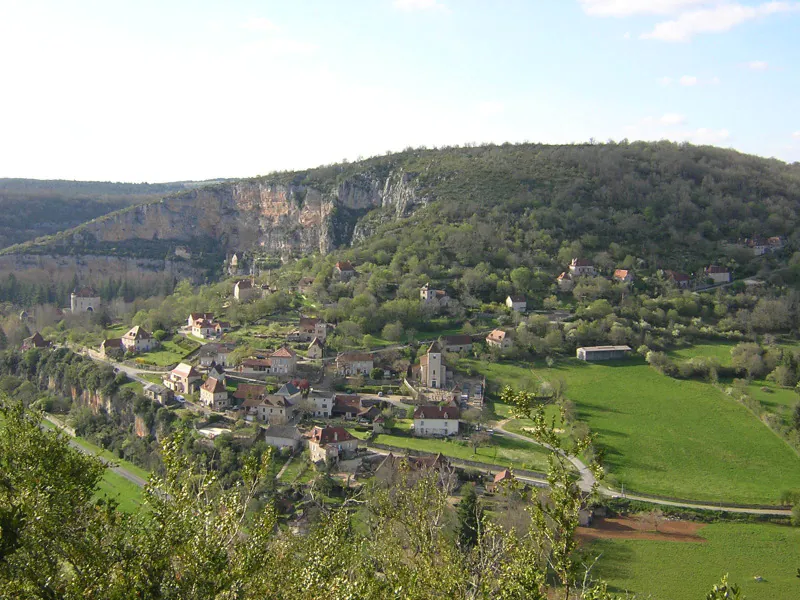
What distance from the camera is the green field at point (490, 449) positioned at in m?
27.9

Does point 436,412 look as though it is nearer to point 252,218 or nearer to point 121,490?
point 121,490

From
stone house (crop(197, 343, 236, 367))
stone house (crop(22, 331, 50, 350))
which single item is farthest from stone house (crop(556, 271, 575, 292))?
stone house (crop(22, 331, 50, 350))

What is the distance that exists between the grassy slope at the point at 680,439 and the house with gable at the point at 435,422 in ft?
20.8

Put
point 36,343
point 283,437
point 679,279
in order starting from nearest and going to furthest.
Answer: point 283,437 < point 36,343 < point 679,279

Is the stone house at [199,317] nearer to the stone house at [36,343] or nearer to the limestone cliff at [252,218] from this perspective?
the stone house at [36,343]

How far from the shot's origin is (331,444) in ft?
92.9

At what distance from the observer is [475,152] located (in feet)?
277

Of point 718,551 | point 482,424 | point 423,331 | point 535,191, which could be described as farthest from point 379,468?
point 535,191

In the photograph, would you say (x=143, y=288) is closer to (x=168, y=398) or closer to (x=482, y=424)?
(x=168, y=398)

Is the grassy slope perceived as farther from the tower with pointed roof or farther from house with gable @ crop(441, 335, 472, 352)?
the tower with pointed roof

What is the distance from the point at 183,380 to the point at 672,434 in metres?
24.8

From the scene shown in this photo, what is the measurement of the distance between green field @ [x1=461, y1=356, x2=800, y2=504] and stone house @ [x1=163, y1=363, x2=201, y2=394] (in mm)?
15084

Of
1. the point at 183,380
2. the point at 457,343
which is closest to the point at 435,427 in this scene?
the point at 457,343

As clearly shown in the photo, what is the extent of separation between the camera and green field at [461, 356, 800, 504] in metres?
26.8
